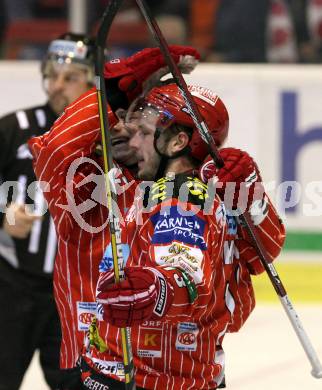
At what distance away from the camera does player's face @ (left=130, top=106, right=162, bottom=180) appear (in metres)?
2.64

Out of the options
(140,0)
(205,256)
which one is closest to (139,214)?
(205,256)

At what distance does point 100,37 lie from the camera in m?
2.63

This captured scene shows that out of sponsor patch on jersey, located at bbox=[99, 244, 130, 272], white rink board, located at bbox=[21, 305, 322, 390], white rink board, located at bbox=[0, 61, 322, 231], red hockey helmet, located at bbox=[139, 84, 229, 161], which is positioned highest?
red hockey helmet, located at bbox=[139, 84, 229, 161]

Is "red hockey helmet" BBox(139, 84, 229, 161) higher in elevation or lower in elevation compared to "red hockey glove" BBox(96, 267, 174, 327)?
higher

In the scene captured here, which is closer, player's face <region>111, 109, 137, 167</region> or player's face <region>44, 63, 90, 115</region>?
player's face <region>111, 109, 137, 167</region>

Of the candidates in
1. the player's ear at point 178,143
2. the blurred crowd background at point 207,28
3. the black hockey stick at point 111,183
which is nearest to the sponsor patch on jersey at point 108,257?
the black hockey stick at point 111,183

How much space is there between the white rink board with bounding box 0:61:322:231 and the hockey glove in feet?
11.1

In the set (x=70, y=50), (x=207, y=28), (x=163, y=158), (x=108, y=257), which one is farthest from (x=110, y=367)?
(x=207, y=28)

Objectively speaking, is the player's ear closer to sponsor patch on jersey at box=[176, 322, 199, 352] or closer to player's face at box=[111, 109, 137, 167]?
player's face at box=[111, 109, 137, 167]

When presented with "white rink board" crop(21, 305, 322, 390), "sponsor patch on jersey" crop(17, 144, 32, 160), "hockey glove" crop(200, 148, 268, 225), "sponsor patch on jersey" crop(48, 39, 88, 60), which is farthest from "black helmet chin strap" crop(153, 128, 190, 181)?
"white rink board" crop(21, 305, 322, 390)

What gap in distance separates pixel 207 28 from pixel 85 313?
4.81 m

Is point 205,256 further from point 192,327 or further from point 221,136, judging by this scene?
point 221,136

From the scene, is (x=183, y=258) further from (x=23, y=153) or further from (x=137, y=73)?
(x=23, y=153)

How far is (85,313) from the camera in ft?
9.38
